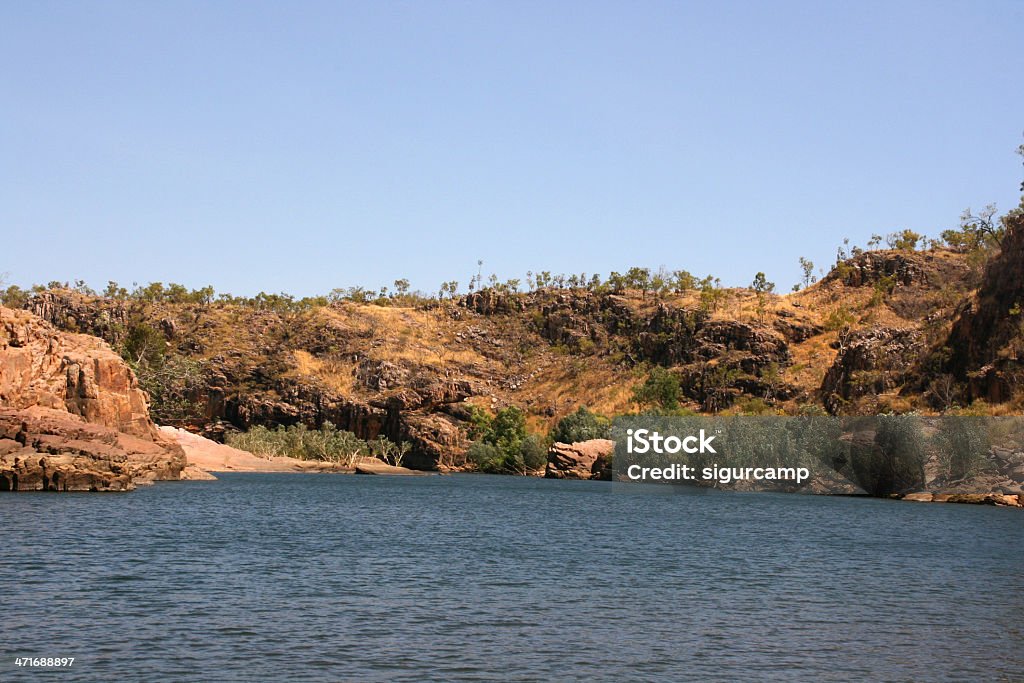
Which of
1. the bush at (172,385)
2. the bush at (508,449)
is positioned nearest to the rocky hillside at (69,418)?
the bush at (172,385)

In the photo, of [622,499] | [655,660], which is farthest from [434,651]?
[622,499]

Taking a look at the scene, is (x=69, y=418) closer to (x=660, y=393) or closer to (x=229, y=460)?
(x=229, y=460)

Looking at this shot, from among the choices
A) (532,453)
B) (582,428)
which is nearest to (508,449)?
(532,453)

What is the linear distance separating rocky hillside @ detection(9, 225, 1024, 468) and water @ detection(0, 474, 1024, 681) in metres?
85.5

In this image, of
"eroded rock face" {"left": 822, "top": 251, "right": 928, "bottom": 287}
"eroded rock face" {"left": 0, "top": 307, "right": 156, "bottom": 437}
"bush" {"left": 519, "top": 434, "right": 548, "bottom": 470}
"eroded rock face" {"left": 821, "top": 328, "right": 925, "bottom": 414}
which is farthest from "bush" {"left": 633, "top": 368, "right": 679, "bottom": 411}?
"eroded rock face" {"left": 0, "top": 307, "right": 156, "bottom": 437}

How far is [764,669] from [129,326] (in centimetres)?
17982

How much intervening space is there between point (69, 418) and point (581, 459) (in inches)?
2751

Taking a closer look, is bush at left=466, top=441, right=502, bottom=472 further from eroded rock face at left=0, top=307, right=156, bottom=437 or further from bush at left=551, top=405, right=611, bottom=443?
eroded rock face at left=0, top=307, right=156, bottom=437

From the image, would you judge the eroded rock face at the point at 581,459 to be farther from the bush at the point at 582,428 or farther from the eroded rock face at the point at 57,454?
the eroded rock face at the point at 57,454

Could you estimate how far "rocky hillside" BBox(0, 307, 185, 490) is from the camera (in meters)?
67.8

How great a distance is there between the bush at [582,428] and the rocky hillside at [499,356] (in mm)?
23367

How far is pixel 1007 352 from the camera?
339 feet

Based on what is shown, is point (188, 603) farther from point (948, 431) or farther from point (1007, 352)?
point (1007, 352)

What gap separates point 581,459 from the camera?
12825cm
